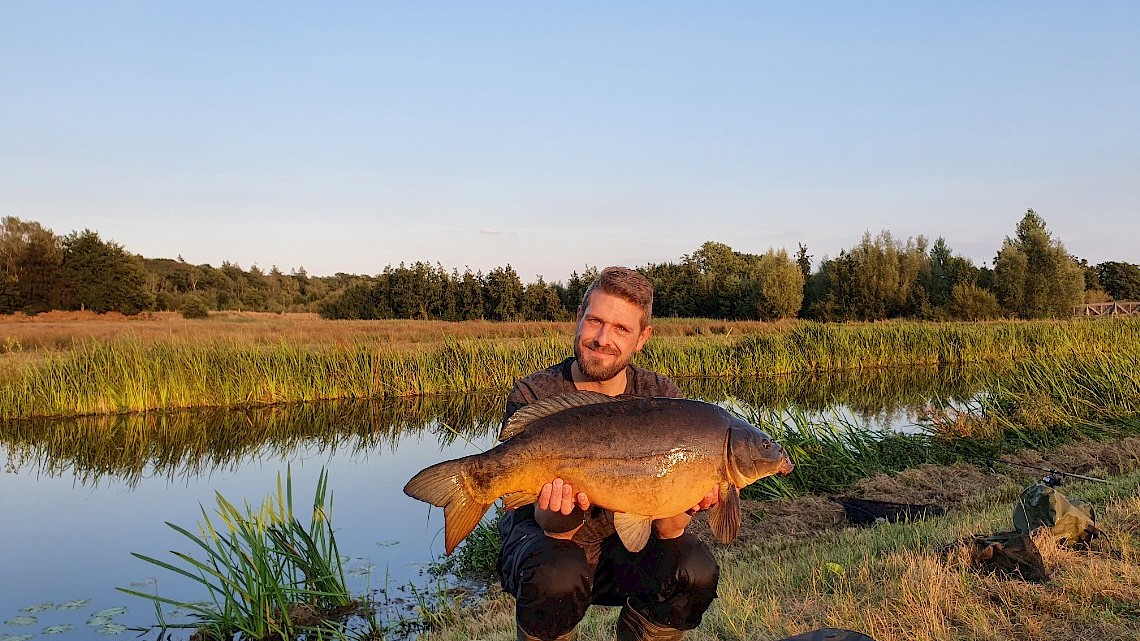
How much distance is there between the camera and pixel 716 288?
145ft

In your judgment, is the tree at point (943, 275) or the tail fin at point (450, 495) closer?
the tail fin at point (450, 495)

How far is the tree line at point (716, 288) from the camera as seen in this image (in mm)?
34812

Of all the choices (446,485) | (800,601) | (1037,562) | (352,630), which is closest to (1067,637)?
(1037,562)

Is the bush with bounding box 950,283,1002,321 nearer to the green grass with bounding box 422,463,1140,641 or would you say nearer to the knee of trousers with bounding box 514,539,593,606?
the green grass with bounding box 422,463,1140,641

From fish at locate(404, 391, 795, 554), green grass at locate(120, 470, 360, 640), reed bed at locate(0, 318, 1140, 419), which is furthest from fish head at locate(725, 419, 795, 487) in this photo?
reed bed at locate(0, 318, 1140, 419)

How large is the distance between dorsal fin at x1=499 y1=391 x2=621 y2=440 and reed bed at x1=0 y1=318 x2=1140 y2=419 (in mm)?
11897

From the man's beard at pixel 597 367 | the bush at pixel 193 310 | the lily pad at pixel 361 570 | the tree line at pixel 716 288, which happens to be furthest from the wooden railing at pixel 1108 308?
the bush at pixel 193 310

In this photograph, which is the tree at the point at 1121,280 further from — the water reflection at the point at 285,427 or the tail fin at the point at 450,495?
the tail fin at the point at 450,495

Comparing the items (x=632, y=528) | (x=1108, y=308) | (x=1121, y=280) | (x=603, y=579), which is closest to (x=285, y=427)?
(x=603, y=579)

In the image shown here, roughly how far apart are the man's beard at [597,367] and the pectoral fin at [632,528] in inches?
23.2

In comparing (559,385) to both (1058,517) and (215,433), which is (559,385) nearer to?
(1058,517)

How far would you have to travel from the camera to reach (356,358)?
1554cm

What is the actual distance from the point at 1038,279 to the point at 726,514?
3767 centimetres

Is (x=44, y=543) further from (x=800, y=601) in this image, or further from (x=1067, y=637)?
(x=1067, y=637)
